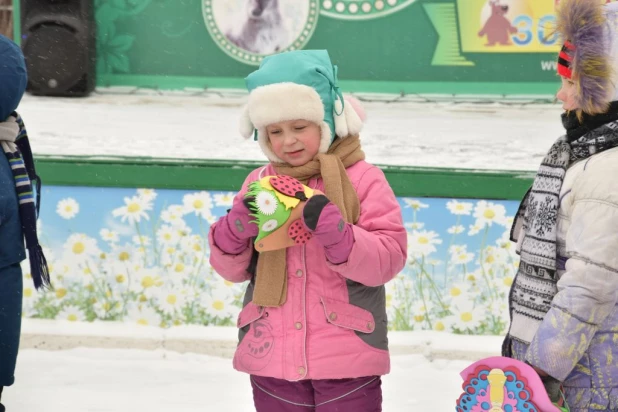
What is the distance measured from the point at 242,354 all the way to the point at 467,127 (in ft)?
6.44

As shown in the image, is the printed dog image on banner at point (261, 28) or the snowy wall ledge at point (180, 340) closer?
the snowy wall ledge at point (180, 340)

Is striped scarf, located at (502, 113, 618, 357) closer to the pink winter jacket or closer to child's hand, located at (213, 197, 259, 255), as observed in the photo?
the pink winter jacket

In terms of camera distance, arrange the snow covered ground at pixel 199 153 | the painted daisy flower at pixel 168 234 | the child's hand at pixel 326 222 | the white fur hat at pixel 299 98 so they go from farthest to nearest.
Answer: the painted daisy flower at pixel 168 234, the snow covered ground at pixel 199 153, the white fur hat at pixel 299 98, the child's hand at pixel 326 222

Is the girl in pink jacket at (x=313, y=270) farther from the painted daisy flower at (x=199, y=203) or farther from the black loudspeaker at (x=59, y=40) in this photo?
the black loudspeaker at (x=59, y=40)

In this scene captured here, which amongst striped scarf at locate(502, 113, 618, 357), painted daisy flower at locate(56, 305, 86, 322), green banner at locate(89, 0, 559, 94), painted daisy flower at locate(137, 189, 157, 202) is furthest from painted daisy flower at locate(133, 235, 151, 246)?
striped scarf at locate(502, 113, 618, 357)

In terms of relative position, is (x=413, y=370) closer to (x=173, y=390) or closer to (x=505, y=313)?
(x=505, y=313)

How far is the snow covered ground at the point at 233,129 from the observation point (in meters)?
3.80

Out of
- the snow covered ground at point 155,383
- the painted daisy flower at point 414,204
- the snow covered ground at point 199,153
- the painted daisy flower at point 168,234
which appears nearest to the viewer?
the snow covered ground at point 155,383

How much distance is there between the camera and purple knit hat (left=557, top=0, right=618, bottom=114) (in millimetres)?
1855

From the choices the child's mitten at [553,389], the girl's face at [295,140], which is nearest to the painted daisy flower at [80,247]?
the girl's face at [295,140]

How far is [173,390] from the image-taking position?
139 inches

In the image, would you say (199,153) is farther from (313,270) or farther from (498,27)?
(313,270)

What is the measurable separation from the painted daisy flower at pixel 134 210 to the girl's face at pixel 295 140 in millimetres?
1671

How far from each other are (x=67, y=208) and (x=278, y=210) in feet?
6.68
